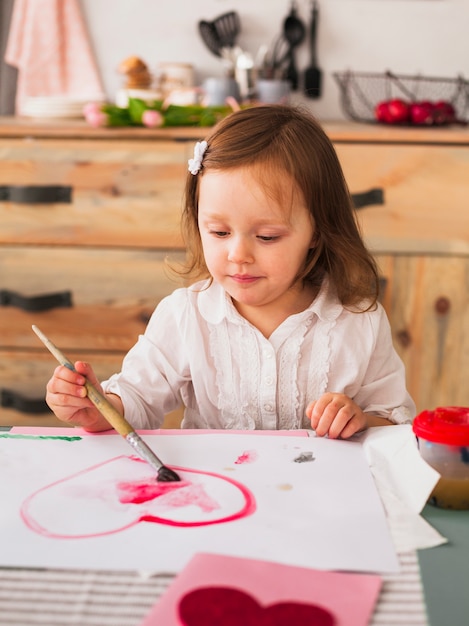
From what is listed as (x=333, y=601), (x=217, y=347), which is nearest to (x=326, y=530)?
(x=333, y=601)

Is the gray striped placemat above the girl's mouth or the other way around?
the other way around

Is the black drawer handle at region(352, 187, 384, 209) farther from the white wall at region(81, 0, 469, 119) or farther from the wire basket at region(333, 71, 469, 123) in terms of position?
the white wall at region(81, 0, 469, 119)

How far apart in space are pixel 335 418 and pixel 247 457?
0.37 feet

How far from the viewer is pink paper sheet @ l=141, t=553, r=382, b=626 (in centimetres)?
47

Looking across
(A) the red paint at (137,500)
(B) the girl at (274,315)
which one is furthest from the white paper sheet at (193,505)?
(B) the girl at (274,315)

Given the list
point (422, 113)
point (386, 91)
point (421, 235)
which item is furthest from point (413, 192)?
point (386, 91)

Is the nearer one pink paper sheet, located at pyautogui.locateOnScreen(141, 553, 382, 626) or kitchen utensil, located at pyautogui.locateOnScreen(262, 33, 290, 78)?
pink paper sheet, located at pyautogui.locateOnScreen(141, 553, 382, 626)

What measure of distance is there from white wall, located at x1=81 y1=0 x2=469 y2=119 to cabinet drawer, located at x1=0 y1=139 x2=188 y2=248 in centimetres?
58

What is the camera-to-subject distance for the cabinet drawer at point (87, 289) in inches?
74.9

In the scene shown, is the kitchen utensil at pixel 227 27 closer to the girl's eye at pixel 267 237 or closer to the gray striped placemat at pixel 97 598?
the girl's eye at pixel 267 237

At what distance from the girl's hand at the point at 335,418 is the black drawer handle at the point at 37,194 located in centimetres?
124

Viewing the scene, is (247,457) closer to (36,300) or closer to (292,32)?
(36,300)

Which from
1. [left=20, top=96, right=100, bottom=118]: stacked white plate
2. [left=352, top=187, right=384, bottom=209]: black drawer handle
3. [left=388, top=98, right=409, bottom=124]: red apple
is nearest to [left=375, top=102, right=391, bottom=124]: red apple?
[left=388, top=98, right=409, bottom=124]: red apple

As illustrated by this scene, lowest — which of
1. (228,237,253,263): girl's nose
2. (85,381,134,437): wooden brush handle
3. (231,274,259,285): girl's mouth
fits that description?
(85,381,134,437): wooden brush handle
